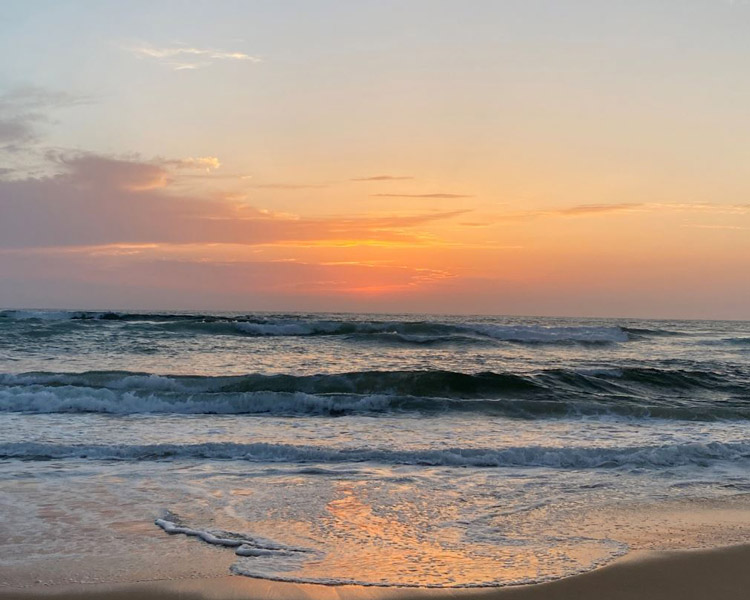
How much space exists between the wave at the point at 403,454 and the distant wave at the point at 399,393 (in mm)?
3698

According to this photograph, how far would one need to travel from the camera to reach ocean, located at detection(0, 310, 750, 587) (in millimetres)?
5555

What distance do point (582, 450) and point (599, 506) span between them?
2.72 m

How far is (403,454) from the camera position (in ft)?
31.6

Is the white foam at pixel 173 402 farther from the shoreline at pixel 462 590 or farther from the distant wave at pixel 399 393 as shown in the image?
the shoreline at pixel 462 590

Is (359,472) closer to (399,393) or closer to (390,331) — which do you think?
(399,393)

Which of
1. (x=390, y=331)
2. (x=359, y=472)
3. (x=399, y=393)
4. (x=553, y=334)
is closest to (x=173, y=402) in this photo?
(x=399, y=393)

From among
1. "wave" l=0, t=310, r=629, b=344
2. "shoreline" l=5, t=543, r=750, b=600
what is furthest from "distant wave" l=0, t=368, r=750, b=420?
"wave" l=0, t=310, r=629, b=344

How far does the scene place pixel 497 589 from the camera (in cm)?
480

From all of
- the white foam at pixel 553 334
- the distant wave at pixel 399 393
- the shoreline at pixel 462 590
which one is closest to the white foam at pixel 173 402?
the distant wave at pixel 399 393

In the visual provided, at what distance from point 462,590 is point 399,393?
1266cm

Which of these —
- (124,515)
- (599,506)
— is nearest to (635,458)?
(599,506)

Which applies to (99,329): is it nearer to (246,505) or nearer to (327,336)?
(327,336)

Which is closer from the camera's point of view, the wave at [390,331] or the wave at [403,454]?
the wave at [403,454]

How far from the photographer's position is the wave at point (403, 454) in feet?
30.6
